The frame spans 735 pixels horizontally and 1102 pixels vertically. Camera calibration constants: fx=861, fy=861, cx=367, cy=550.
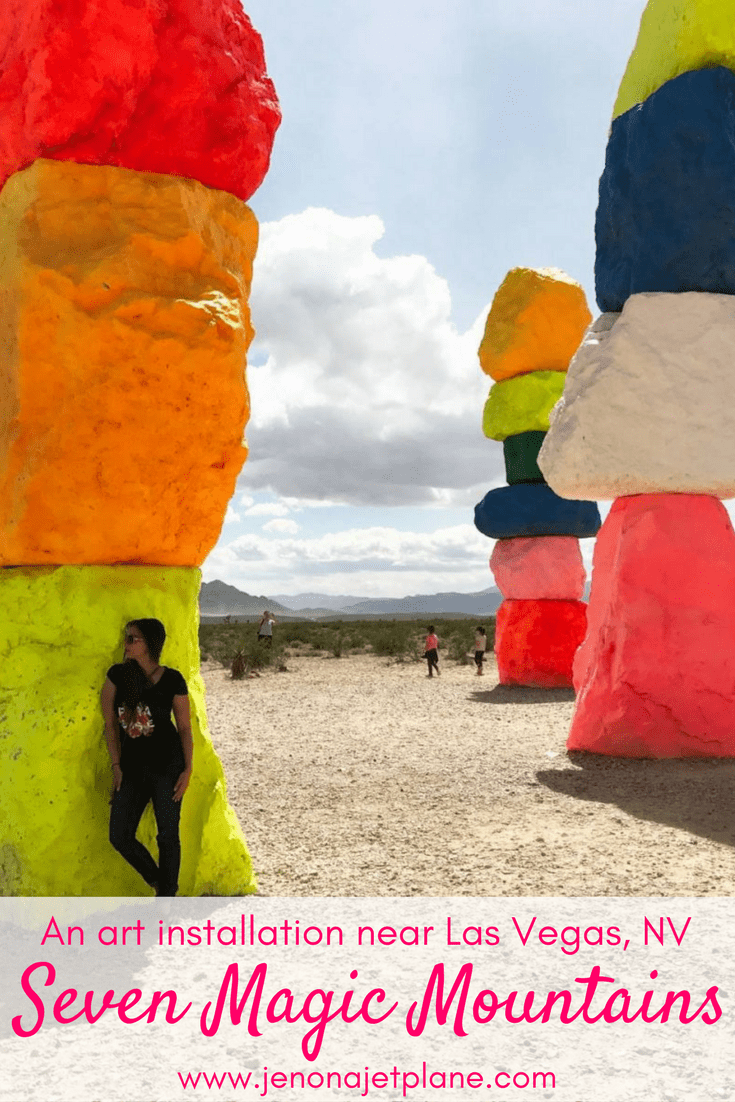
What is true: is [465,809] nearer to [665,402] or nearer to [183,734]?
[183,734]

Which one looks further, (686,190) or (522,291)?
(522,291)

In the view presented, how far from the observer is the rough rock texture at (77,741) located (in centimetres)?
342

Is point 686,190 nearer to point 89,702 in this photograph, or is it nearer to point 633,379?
point 633,379

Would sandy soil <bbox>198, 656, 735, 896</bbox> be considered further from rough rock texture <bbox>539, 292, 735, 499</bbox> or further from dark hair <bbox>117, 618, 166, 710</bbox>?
rough rock texture <bbox>539, 292, 735, 499</bbox>

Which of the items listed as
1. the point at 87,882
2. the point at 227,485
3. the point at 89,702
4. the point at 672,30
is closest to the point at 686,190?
the point at 672,30

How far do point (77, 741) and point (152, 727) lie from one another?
0.33m

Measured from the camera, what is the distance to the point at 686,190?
6805 millimetres

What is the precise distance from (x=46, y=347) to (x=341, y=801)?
3.73 m

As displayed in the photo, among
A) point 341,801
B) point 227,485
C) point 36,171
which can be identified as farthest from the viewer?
point 341,801

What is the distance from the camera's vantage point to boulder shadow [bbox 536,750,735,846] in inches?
209

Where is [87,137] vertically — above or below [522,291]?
below

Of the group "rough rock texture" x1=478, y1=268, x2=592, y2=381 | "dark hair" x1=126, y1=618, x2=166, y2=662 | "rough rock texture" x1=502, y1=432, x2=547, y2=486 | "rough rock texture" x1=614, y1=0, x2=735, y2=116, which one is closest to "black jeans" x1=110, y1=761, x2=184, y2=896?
"dark hair" x1=126, y1=618, x2=166, y2=662

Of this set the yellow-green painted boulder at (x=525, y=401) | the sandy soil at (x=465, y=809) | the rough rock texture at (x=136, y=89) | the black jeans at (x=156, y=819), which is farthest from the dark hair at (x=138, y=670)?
the yellow-green painted boulder at (x=525, y=401)

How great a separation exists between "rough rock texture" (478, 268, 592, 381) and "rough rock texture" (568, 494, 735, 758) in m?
5.65
